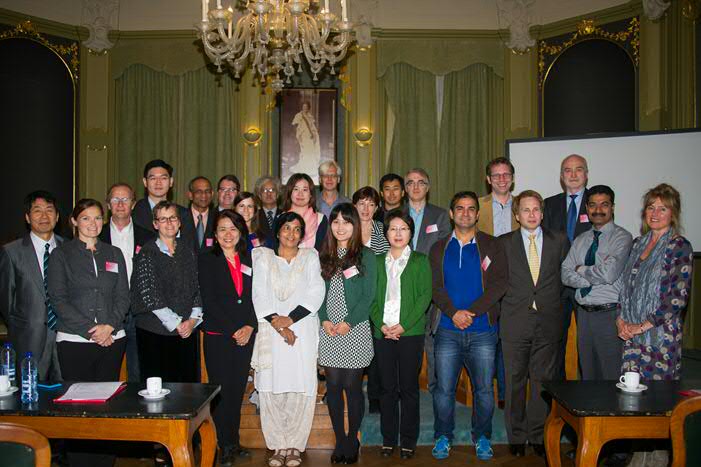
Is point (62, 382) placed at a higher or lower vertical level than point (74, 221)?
lower

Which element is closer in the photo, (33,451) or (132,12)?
(33,451)

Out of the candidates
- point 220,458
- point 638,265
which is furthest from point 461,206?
point 220,458

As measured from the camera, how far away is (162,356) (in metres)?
3.43

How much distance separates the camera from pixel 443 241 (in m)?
3.79

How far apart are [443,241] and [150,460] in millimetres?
2231

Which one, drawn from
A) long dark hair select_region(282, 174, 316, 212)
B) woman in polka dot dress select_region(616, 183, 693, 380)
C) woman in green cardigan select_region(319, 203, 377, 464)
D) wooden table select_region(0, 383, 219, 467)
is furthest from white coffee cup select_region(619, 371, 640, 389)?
long dark hair select_region(282, 174, 316, 212)

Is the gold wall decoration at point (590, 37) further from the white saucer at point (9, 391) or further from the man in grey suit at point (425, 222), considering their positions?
the white saucer at point (9, 391)

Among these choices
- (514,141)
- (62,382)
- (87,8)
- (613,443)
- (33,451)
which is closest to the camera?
(33,451)

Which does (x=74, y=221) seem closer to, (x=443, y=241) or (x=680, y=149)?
(x=443, y=241)

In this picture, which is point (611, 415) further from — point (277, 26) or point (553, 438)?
point (277, 26)

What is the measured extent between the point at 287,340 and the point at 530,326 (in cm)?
146

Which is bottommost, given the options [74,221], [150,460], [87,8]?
[150,460]

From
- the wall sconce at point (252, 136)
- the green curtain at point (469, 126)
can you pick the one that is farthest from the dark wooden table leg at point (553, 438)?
the wall sconce at point (252, 136)

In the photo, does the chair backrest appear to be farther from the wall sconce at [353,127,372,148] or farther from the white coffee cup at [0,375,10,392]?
the wall sconce at [353,127,372,148]
